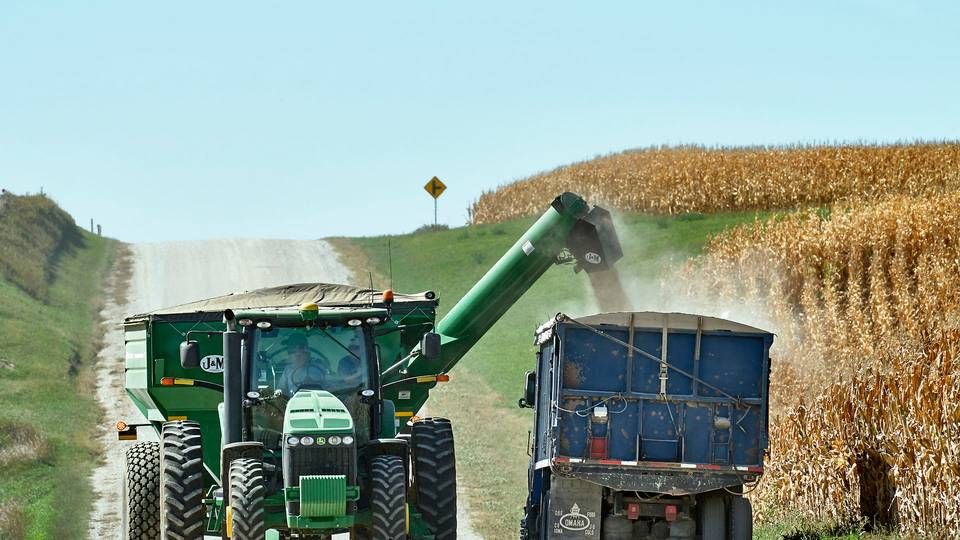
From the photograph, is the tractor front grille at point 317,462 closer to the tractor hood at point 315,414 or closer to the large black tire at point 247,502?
the tractor hood at point 315,414

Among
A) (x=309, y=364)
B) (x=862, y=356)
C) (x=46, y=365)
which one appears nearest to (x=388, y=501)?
(x=309, y=364)

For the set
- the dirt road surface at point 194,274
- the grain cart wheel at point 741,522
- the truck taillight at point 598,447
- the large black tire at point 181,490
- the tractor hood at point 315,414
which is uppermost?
the dirt road surface at point 194,274

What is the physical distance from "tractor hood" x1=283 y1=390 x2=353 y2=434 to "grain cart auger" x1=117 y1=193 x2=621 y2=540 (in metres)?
0.02

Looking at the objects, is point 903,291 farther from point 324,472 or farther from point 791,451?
point 324,472

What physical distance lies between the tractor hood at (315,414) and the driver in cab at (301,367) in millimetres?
292

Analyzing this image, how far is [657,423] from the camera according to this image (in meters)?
15.5

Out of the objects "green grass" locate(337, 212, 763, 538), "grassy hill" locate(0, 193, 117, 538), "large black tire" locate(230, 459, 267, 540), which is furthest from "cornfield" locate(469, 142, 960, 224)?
"large black tire" locate(230, 459, 267, 540)

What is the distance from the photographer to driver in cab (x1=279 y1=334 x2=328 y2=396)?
15.0 m

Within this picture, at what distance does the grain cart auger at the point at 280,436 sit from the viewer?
13633 millimetres

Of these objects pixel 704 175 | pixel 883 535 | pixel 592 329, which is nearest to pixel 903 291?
pixel 883 535

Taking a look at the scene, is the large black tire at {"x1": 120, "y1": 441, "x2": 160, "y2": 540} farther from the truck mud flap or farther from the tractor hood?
the truck mud flap

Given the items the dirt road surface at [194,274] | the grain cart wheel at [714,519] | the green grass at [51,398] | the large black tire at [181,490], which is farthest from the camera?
the dirt road surface at [194,274]

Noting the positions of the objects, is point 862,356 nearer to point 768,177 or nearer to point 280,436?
point 280,436

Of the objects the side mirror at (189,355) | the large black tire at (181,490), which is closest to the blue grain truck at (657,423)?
the large black tire at (181,490)
